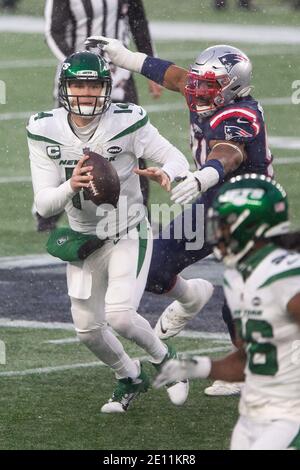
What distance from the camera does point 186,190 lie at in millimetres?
6488

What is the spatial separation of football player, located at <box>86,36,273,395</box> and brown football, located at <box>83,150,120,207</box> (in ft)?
1.88

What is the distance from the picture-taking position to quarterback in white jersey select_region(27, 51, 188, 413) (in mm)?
6738

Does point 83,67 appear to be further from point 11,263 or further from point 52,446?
point 11,263

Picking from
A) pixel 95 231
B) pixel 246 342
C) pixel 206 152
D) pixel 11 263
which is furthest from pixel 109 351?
pixel 11 263

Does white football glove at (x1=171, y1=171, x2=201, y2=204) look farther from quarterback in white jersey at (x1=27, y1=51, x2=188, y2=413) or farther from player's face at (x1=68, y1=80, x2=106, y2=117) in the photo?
player's face at (x1=68, y1=80, x2=106, y2=117)

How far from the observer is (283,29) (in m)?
22.2

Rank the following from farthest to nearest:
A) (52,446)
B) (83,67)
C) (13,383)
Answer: (13,383) → (83,67) → (52,446)

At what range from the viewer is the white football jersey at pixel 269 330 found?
4914 millimetres

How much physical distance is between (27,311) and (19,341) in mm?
714

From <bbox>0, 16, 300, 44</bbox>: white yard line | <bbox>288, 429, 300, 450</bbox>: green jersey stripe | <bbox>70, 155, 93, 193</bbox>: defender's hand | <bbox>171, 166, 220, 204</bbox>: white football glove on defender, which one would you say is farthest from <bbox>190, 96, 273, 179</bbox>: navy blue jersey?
<bbox>0, 16, 300, 44</bbox>: white yard line

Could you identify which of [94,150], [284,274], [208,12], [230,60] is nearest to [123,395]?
[94,150]

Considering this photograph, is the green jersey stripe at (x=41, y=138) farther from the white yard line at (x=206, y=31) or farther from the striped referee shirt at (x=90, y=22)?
the white yard line at (x=206, y=31)
